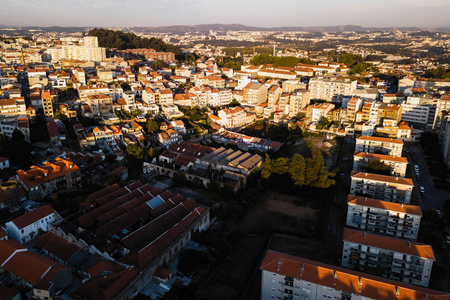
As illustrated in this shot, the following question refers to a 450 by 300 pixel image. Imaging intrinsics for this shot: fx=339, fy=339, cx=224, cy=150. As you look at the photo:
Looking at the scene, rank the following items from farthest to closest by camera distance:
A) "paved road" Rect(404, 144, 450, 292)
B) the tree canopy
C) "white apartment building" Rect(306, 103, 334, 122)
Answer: "white apartment building" Rect(306, 103, 334, 122) < the tree canopy < "paved road" Rect(404, 144, 450, 292)

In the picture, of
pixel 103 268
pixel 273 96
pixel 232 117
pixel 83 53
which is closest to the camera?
pixel 103 268

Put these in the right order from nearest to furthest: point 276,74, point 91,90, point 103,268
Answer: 1. point 103,268
2. point 91,90
3. point 276,74

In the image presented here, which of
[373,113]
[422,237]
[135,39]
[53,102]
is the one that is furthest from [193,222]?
[135,39]

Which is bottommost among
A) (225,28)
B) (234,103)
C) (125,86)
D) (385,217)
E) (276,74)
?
(385,217)

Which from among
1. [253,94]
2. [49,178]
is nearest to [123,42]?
[253,94]

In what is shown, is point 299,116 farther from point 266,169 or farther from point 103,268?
point 103,268

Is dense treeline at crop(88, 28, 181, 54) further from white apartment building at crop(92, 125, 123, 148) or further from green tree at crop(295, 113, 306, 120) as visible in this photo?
white apartment building at crop(92, 125, 123, 148)

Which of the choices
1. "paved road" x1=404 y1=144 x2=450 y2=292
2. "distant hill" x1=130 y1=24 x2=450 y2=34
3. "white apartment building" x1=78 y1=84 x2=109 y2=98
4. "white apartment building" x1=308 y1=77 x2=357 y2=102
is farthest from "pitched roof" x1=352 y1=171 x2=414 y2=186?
"distant hill" x1=130 y1=24 x2=450 y2=34
